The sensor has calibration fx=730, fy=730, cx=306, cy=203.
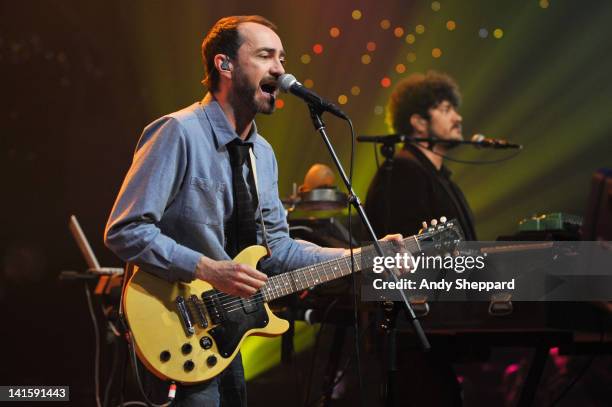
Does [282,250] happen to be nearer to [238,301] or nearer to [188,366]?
[238,301]

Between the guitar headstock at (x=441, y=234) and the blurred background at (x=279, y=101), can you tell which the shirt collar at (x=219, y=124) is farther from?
the blurred background at (x=279, y=101)

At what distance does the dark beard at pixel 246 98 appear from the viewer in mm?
2994

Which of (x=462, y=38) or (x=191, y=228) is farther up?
(x=462, y=38)

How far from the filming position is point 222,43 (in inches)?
122

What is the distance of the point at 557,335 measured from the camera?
11.9 ft

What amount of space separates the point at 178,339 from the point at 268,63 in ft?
3.88

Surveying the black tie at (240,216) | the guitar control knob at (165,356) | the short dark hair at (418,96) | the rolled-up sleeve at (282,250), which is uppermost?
the short dark hair at (418,96)

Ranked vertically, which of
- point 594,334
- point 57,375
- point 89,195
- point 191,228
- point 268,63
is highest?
point 268,63

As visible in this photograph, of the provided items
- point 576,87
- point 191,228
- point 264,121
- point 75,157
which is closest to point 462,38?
point 576,87

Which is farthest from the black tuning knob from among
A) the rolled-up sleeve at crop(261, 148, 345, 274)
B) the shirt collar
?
the shirt collar

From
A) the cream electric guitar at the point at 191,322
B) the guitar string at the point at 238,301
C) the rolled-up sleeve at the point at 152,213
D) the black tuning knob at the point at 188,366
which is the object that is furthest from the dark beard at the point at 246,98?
the black tuning knob at the point at 188,366

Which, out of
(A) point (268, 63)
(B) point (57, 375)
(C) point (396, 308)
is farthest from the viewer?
(B) point (57, 375)

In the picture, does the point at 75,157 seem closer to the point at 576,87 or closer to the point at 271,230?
the point at 271,230

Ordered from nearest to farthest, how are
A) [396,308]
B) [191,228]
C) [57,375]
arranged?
[396,308]
[191,228]
[57,375]
